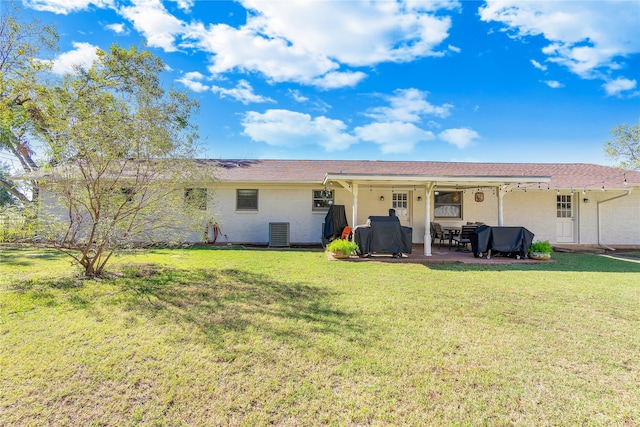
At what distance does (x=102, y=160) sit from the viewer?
5.32 meters

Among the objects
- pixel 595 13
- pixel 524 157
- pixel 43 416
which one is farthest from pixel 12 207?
pixel 524 157

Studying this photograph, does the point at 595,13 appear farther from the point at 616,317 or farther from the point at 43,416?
the point at 43,416

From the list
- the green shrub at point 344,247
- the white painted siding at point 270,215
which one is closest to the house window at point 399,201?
the white painted siding at point 270,215

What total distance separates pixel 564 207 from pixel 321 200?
1004cm

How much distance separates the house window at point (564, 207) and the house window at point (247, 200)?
12420 millimetres

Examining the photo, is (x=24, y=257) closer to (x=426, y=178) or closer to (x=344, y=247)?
(x=344, y=247)

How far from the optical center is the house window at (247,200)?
1220cm

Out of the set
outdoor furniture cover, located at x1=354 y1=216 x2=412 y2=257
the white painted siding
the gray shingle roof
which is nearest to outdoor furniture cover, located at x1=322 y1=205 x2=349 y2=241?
the white painted siding

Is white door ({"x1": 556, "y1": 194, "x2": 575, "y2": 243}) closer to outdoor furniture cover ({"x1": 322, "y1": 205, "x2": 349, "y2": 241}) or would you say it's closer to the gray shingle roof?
the gray shingle roof

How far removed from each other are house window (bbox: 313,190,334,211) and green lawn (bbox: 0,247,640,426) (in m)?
6.55

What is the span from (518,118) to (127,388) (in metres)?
17.0

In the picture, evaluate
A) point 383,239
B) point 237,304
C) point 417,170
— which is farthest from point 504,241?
point 237,304

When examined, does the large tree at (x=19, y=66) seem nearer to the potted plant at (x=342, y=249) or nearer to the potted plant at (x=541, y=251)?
Result: the potted plant at (x=342, y=249)

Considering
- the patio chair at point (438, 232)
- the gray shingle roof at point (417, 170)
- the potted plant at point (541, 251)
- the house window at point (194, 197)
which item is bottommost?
the potted plant at point (541, 251)
